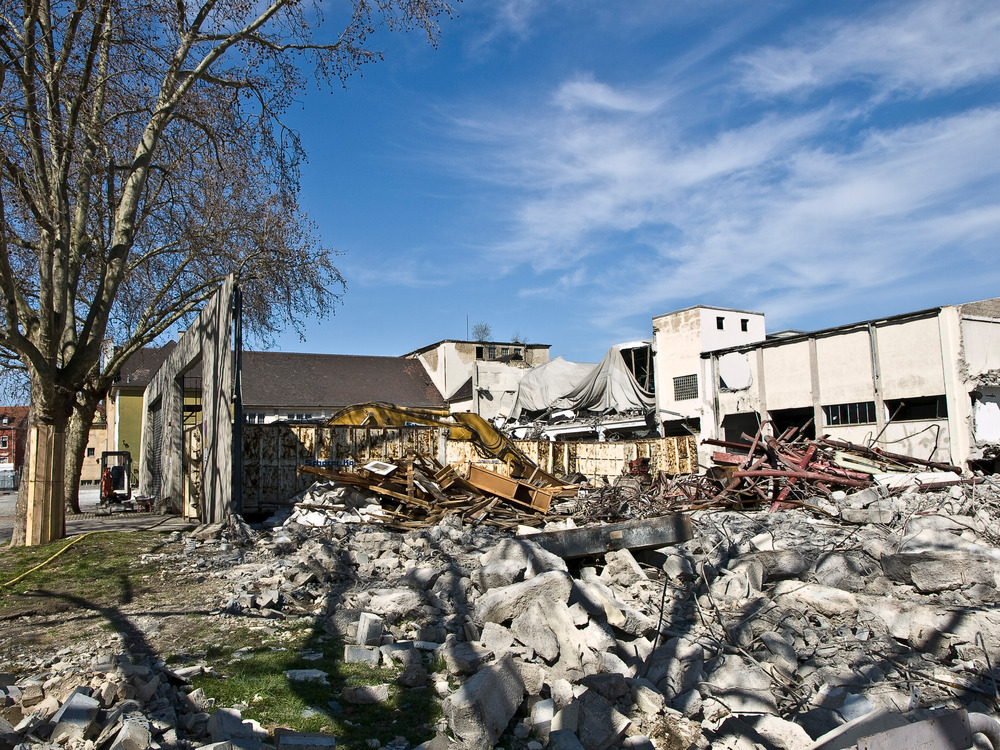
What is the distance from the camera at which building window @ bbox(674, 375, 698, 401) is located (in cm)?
2658

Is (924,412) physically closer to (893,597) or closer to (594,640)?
(893,597)

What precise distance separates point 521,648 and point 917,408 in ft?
60.0

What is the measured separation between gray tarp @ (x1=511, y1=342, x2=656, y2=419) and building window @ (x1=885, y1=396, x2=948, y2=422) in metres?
10.3

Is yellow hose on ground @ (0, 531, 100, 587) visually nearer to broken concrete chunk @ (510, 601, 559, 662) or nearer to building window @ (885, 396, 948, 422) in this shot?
broken concrete chunk @ (510, 601, 559, 662)

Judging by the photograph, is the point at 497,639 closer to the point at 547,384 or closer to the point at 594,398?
the point at 594,398

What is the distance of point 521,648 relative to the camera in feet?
15.7

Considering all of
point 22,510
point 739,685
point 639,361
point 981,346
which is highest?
point 639,361

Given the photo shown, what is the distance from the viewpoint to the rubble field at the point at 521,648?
371cm

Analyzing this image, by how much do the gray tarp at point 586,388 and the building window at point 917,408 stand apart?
33.6 ft

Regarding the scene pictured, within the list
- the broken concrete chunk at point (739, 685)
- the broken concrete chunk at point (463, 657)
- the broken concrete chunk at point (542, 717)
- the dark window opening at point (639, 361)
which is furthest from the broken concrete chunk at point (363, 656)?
the dark window opening at point (639, 361)

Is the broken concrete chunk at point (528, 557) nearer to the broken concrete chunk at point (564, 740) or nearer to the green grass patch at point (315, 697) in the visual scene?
the green grass patch at point (315, 697)

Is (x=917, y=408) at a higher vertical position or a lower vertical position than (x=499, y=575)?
higher

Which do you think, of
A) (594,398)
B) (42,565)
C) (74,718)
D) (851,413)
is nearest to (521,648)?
(74,718)

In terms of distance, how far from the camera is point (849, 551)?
6992mm
